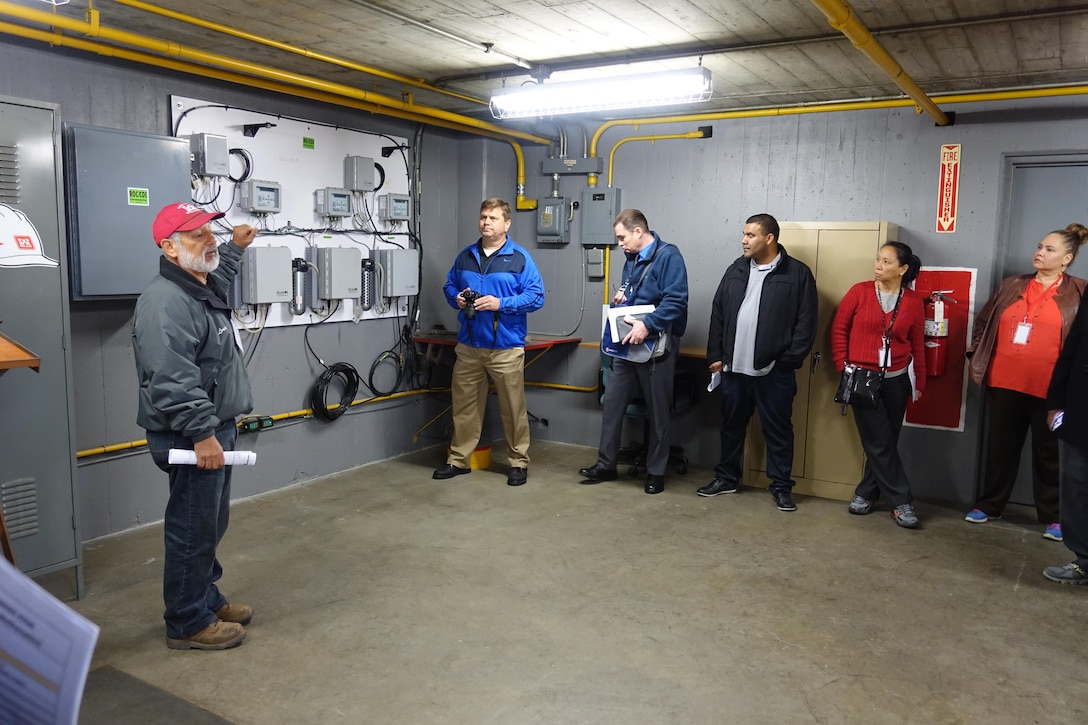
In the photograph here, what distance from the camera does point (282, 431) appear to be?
5031 mm

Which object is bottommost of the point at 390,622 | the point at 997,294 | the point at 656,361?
the point at 390,622

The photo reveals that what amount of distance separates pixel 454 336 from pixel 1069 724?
14.1ft

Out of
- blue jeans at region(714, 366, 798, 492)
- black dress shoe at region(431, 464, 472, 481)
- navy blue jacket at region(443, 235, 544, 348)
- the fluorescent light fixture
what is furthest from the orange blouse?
black dress shoe at region(431, 464, 472, 481)

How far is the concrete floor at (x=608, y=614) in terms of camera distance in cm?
271

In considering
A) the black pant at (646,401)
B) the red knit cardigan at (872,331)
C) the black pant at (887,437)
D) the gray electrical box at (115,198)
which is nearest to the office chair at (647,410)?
the black pant at (646,401)

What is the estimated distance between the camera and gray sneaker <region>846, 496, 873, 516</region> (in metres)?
4.67

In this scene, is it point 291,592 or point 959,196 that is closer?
point 291,592

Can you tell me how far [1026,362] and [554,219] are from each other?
3.27 meters

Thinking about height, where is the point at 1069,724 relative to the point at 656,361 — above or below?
below

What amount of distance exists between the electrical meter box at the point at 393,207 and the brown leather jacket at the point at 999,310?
12.0ft

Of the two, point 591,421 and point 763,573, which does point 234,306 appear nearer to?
point 591,421

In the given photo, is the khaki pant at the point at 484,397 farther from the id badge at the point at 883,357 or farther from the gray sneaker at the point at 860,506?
the id badge at the point at 883,357

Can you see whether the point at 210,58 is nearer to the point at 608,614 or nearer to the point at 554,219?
the point at 554,219

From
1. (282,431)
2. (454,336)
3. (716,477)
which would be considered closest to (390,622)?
(282,431)
